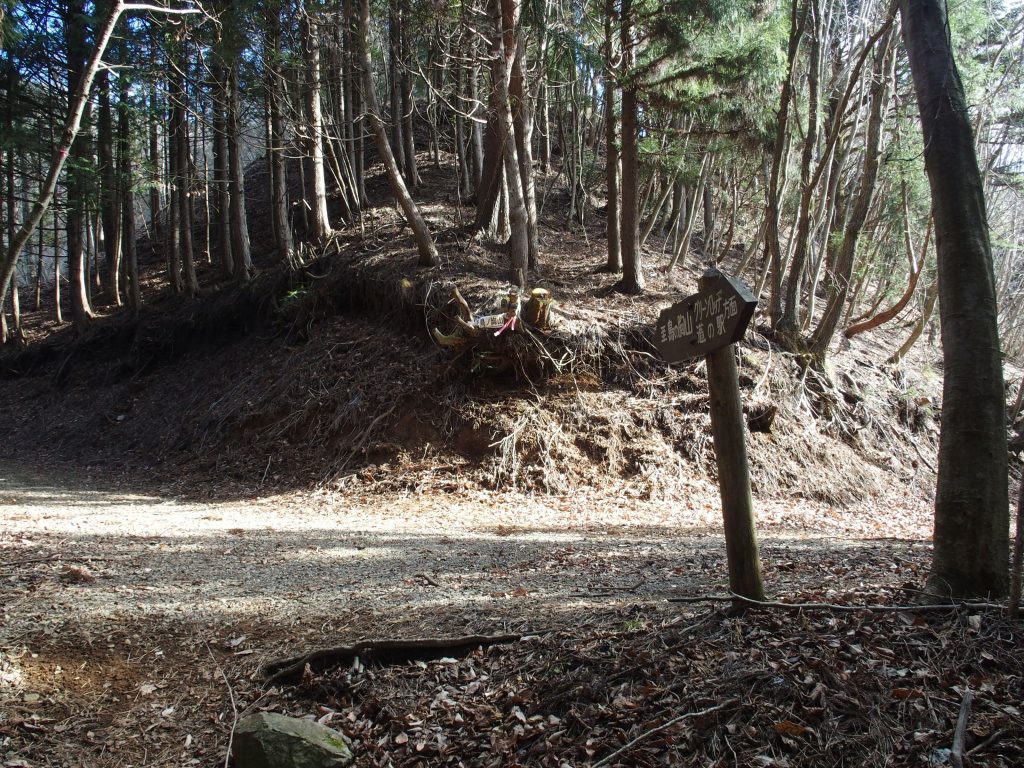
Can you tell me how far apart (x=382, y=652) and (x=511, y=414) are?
7.43 m

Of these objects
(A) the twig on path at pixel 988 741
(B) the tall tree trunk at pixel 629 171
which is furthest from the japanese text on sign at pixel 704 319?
(B) the tall tree trunk at pixel 629 171

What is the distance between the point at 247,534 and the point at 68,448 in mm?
9803

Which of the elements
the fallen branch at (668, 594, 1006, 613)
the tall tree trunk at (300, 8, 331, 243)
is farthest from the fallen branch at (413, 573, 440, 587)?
the tall tree trunk at (300, 8, 331, 243)

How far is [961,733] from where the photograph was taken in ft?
9.08

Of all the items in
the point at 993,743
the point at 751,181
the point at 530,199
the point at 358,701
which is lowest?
the point at 358,701

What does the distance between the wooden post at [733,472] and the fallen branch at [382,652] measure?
150 cm

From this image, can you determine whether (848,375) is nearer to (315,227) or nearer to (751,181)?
(751,181)

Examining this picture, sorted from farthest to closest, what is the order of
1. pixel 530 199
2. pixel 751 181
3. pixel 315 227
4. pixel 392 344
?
1. pixel 751 181
2. pixel 315 227
3. pixel 530 199
4. pixel 392 344

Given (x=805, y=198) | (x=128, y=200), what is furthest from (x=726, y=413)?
(x=128, y=200)

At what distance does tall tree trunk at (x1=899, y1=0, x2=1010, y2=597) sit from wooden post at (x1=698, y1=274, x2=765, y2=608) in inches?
43.1

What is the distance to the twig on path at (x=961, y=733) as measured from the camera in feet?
8.72

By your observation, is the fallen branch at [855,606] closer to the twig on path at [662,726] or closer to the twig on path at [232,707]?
the twig on path at [662,726]

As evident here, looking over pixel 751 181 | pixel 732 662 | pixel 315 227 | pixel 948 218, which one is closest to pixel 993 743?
pixel 732 662

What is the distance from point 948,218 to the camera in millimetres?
4176
